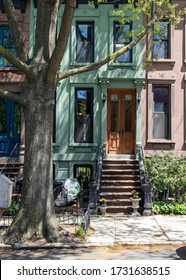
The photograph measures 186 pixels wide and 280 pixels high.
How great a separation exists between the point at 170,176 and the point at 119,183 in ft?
6.56

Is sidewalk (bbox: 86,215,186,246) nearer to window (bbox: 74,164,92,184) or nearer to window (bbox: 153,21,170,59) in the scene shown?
window (bbox: 74,164,92,184)

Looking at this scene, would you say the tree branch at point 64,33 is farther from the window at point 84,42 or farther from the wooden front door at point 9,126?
the wooden front door at point 9,126

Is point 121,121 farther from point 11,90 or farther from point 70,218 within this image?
point 70,218

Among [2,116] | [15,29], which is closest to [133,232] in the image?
[15,29]

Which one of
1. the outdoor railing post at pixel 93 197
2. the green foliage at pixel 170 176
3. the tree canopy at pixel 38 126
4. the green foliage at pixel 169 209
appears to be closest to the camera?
the tree canopy at pixel 38 126

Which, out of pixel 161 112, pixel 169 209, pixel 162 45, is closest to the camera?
pixel 169 209

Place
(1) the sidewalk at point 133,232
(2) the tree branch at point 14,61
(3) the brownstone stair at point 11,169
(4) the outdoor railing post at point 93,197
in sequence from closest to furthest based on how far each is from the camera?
(2) the tree branch at point 14,61, (1) the sidewalk at point 133,232, (4) the outdoor railing post at point 93,197, (3) the brownstone stair at point 11,169

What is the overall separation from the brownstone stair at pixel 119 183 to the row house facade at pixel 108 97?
1.15 meters

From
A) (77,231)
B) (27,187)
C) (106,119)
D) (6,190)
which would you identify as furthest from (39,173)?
(106,119)

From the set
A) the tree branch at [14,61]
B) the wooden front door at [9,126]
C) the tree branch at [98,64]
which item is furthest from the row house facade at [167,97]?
the tree branch at [14,61]

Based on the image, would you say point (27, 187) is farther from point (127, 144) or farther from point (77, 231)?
point (127, 144)

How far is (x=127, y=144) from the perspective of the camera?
1694cm

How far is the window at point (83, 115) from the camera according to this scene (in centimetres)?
1681

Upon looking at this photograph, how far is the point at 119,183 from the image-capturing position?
14.6m
